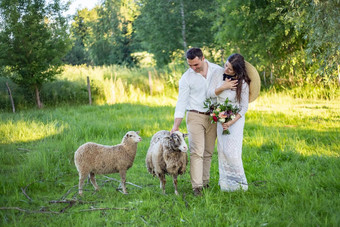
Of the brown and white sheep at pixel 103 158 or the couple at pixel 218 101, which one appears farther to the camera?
the brown and white sheep at pixel 103 158

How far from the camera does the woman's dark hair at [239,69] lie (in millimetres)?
5105

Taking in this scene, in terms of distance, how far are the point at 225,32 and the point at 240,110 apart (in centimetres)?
1491

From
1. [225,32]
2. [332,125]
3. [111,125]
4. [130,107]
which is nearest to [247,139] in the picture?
[332,125]

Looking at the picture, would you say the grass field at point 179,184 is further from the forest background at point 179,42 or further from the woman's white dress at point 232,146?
the forest background at point 179,42

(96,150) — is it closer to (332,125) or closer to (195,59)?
(195,59)

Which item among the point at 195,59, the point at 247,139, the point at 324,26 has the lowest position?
the point at 247,139

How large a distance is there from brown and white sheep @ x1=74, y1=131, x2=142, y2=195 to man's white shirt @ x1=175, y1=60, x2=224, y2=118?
45.7 inches

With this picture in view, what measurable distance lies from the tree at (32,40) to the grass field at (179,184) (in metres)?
7.05

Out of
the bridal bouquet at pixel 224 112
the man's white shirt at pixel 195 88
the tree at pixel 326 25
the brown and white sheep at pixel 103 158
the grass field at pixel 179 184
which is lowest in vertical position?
the grass field at pixel 179 184

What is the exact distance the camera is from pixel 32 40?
17094 mm

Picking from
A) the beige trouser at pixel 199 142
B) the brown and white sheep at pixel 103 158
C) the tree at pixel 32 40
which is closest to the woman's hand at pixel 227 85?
the beige trouser at pixel 199 142

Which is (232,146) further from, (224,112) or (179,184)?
(179,184)

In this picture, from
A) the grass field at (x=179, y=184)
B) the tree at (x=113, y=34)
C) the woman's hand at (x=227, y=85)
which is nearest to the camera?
the grass field at (x=179, y=184)

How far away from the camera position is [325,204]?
432cm
